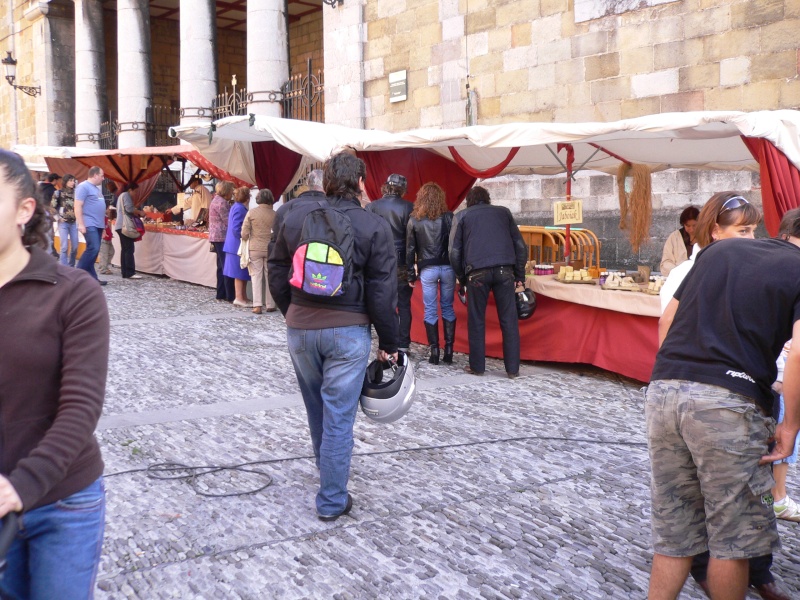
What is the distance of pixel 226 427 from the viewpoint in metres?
5.36

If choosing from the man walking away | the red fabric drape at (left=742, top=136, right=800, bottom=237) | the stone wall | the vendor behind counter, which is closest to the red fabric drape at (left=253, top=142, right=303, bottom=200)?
the man walking away

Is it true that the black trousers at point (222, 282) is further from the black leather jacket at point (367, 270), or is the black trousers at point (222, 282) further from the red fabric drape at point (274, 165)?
the black leather jacket at point (367, 270)

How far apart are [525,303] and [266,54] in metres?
Result: 10.4

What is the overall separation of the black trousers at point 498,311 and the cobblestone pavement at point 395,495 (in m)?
0.25

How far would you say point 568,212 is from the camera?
24.5 ft

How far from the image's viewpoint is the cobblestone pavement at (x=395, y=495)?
10.6 feet

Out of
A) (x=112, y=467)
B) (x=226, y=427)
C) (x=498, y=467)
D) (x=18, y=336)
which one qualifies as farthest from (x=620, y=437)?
(x=18, y=336)

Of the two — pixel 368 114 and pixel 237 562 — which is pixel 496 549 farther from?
pixel 368 114

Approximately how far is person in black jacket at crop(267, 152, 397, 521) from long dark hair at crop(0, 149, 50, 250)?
195 cm

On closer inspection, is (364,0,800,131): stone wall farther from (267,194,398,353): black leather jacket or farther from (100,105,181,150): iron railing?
(100,105,181,150): iron railing

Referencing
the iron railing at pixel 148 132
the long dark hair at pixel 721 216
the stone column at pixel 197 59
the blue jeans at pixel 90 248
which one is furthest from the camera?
the iron railing at pixel 148 132

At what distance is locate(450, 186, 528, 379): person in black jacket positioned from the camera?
6918 mm

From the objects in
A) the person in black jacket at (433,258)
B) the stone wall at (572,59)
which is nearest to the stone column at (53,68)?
the stone wall at (572,59)

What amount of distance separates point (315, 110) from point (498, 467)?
1277 cm
